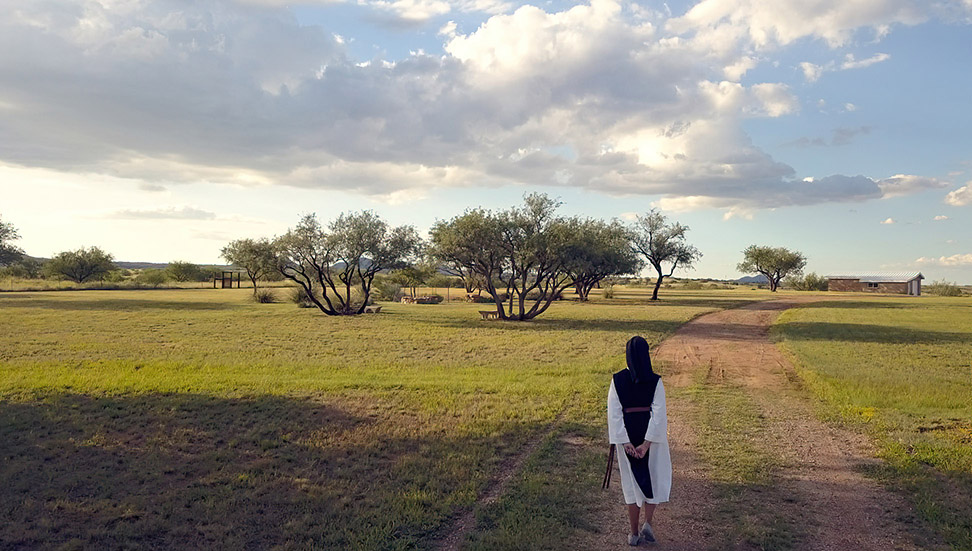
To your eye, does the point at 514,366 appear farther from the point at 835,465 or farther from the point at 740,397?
the point at 835,465

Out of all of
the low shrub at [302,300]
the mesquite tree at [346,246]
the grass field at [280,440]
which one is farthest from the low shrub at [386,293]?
the grass field at [280,440]

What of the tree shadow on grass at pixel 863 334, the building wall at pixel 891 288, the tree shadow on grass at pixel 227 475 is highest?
the building wall at pixel 891 288

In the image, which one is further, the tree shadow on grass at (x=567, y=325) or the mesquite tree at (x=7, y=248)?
the mesquite tree at (x=7, y=248)

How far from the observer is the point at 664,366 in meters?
16.9

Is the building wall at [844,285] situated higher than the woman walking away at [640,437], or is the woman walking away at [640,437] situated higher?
the building wall at [844,285]

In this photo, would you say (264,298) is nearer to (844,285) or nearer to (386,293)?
(386,293)

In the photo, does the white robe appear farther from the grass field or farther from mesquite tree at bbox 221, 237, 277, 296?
mesquite tree at bbox 221, 237, 277, 296

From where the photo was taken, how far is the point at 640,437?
550 cm

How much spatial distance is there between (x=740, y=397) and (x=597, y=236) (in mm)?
25149

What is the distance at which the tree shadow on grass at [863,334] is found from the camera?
79.4ft

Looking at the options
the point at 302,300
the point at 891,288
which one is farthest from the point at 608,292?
the point at 891,288

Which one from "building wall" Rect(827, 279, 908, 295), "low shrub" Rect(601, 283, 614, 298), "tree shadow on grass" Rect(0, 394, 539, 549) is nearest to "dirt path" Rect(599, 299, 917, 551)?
"tree shadow on grass" Rect(0, 394, 539, 549)

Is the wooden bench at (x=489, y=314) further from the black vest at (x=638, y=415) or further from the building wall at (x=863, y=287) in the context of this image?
the building wall at (x=863, y=287)

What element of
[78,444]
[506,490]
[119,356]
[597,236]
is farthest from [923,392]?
[597,236]
